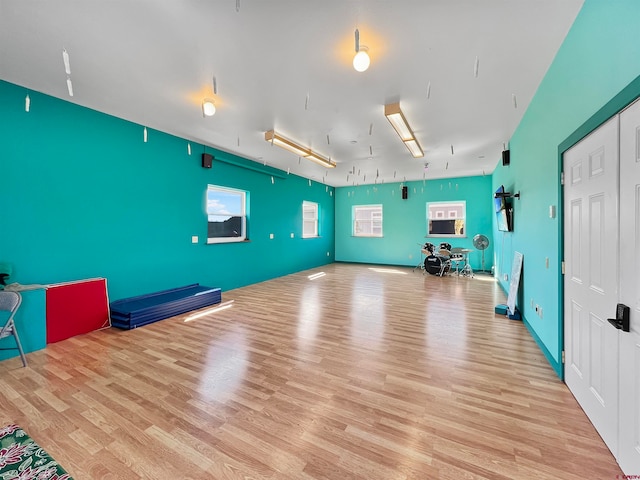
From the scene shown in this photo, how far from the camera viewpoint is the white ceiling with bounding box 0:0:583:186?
1.98 meters

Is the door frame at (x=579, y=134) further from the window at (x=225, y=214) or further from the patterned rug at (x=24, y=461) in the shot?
the window at (x=225, y=214)

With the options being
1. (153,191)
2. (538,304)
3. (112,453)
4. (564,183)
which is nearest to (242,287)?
(153,191)

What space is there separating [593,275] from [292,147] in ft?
14.4

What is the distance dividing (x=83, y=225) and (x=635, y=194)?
5.28 m

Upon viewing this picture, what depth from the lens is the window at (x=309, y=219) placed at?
348 inches

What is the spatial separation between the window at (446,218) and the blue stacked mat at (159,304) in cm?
713

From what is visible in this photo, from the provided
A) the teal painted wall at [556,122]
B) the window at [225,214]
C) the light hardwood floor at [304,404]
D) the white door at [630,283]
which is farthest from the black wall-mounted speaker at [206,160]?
the white door at [630,283]

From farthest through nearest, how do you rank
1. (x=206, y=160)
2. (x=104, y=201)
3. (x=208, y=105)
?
1. (x=206, y=160)
2. (x=104, y=201)
3. (x=208, y=105)

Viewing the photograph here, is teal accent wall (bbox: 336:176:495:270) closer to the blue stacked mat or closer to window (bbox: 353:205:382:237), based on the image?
window (bbox: 353:205:382:237)

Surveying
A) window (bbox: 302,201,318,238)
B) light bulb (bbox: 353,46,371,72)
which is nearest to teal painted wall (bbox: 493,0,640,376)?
light bulb (bbox: 353,46,371,72)

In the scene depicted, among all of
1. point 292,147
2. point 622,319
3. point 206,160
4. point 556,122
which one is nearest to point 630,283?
point 622,319

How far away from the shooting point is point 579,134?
1.93 meters

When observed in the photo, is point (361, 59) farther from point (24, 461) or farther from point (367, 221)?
point (367, 221)

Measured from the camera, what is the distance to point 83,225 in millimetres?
3590
